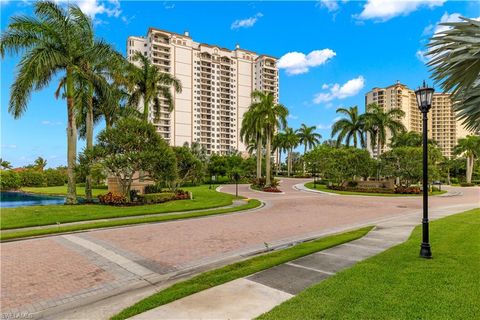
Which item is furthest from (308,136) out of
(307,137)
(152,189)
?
(152,189)

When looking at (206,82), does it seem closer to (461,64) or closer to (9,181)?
(9,181)

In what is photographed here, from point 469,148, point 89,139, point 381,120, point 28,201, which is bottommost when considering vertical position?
point 28,201

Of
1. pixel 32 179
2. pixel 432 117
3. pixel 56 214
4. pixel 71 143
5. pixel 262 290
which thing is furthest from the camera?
pixel 432 117

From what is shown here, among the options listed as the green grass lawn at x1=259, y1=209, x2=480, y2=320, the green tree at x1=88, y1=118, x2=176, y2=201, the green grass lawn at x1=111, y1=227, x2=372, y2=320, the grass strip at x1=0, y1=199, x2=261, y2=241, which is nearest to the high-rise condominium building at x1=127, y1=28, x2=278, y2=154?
the green tree at x1=88, y1=118, x2=176, y2=201

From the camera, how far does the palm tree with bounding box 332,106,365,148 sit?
42.8 metres

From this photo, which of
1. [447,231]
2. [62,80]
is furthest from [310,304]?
[62,80]

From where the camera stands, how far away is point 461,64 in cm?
351

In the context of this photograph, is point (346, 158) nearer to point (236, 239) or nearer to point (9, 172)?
point (236, 239)

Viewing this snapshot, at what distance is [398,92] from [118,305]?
136 m

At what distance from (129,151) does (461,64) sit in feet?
65.8

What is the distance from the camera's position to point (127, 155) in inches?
787

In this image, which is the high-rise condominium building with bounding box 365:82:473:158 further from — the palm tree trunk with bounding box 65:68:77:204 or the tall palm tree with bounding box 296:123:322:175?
the palm tree trunk with bounding box 65:68:77:204

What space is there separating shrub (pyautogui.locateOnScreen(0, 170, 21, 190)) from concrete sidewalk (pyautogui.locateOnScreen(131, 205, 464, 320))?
57437 mm

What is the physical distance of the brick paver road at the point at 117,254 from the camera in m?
6.05
